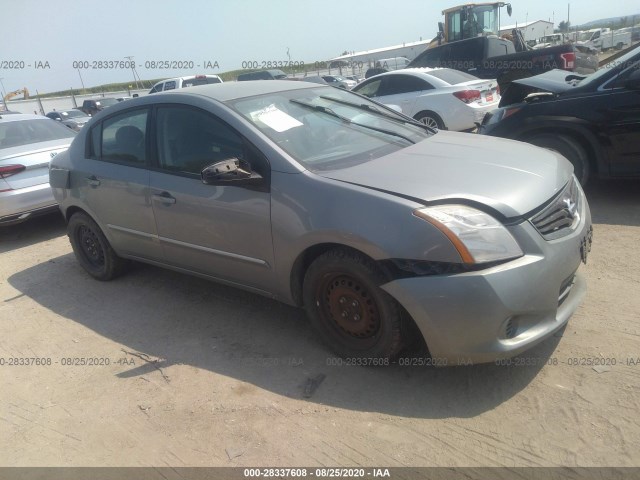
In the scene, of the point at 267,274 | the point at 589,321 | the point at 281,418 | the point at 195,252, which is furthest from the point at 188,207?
the point at 589,321

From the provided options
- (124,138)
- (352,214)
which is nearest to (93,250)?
(124,138)

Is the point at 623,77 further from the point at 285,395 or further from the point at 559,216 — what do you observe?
the point at 285,395

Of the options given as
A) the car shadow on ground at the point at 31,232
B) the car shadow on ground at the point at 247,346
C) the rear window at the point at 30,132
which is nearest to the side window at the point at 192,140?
the car shadow on ground at the point at 247,346

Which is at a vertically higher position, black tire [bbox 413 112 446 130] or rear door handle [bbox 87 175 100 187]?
rear door handle [bbox 87 175 100 187]

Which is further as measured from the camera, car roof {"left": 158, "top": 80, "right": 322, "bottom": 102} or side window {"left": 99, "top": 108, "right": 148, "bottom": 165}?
side window {"left": 99, "top": 108, "right": 148, "bottom": 165}

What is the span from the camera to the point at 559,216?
2.78 metres

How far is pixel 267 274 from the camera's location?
3.23 m

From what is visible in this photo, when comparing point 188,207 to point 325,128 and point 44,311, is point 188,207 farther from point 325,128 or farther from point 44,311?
point 44,311

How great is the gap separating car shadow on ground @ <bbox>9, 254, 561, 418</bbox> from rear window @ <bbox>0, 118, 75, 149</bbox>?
2.29 metres

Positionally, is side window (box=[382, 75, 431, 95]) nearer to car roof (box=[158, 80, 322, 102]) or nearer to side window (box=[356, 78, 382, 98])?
side window (box=[356, 78, 382, 98])

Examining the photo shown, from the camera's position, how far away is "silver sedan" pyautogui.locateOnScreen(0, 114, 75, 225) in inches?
231

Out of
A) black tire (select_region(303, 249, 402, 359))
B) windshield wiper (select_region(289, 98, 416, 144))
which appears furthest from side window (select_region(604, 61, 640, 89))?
black tire (select_region(303, 249, 402, 359))

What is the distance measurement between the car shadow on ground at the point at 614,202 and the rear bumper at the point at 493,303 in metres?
2.66

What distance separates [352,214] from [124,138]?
2389mm
